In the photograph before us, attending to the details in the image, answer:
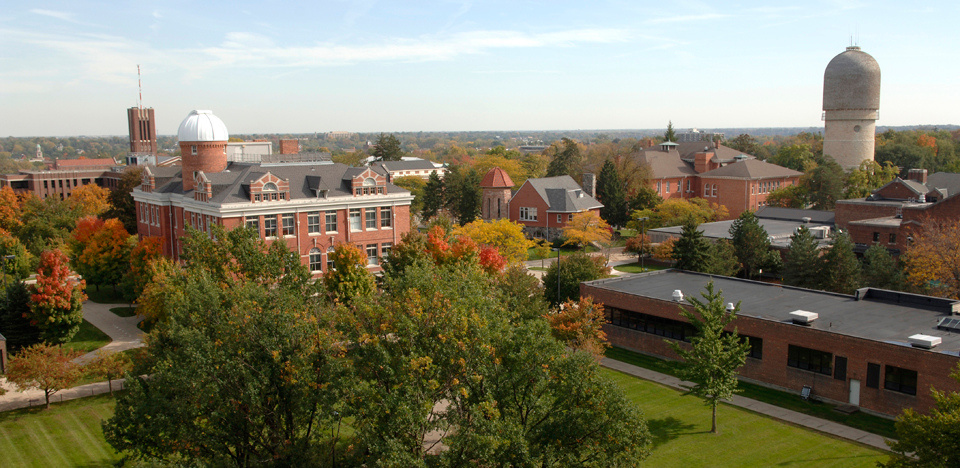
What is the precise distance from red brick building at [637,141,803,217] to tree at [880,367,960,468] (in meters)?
74.6

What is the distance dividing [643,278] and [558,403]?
27155 mm

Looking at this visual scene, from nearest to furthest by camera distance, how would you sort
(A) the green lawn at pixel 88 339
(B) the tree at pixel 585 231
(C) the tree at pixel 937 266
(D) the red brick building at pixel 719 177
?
(A) the green lawn at pixel 88 339
(C) the tree at pixel 937 266
(B) the tree at pixel 585 231
(D) the red brick building at pixel 719 177

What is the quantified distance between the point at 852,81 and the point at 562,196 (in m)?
43.9

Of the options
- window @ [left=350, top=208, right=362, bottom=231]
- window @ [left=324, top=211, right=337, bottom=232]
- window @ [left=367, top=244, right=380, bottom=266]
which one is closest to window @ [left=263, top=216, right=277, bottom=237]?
window @ [left=324, top=211, right=337, bottom=232]

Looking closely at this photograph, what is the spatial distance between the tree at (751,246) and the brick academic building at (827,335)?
14.8 meters

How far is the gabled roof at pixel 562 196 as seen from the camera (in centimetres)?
7988

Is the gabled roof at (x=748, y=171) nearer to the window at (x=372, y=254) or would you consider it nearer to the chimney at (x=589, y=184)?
the chimney at (x=589, y=184)

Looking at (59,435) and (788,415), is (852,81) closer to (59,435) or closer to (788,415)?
(788,415)

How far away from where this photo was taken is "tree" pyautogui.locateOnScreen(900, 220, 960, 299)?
43.1m

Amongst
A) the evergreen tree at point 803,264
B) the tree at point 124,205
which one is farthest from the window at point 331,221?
the evergreen tree at point 803,264

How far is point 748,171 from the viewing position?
305 ft

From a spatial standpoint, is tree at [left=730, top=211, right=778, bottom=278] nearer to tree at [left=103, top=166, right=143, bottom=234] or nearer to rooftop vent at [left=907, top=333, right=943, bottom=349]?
rooftop vent at [left=907, top=333, right=943, bottom=349]

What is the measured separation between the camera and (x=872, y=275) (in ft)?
151

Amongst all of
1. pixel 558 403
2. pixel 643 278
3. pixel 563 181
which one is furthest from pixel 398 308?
pixel 563 181
